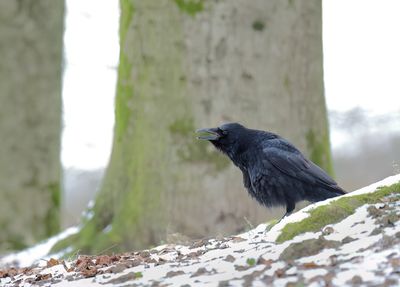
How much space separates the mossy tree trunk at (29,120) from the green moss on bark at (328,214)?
287 inches

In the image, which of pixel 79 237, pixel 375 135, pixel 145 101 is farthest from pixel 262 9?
pixel 375 135

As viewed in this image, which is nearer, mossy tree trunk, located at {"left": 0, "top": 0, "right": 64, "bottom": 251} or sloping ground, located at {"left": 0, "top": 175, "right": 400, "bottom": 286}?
→ sloping ground, located at {"left": 0, "top": 175, "right": 400, "bottom": 286}

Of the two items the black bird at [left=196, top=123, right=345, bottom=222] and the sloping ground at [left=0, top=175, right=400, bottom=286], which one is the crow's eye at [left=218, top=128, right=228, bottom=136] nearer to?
the black bird at [left=196, top=123, right=345, bottom=222]

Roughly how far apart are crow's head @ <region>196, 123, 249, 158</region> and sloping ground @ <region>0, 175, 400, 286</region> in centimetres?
134

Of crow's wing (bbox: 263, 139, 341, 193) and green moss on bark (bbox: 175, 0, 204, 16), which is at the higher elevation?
green moss on bark (bbox: 175, 0, 204, 16)

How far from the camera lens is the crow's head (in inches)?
288

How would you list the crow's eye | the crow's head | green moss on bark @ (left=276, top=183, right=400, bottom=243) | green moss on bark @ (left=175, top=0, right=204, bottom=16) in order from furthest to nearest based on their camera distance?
green moss on bark @ (left=175, top=0, right=204, bottom=16) < the crow's eye < the crow's head < green moss on bark @ (left=276, top=183, right=400, bottom=243)

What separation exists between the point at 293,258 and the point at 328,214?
0.60 m

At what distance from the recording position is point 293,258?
16.2 ft

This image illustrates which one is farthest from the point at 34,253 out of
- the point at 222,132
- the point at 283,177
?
the point at 283,177

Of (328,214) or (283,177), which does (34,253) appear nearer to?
(283,177)

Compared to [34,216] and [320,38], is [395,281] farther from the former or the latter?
[34,216]

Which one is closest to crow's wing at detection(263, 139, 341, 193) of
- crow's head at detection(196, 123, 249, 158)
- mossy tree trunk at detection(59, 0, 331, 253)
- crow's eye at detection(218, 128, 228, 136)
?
crow's head at detection(196, 123, 249, 158)

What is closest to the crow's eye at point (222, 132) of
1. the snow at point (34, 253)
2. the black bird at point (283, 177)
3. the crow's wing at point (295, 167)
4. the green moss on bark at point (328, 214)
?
the black bird at point (283, 177)
